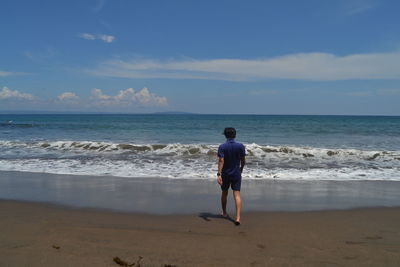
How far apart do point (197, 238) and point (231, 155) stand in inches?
64.4

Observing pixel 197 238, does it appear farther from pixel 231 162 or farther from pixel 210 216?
pixel 231 162

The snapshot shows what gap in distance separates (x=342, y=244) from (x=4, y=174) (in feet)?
32.8

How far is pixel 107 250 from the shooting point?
12.8 ft

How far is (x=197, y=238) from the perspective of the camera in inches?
174

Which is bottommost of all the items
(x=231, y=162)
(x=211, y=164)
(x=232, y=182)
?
(x=211, y=164)

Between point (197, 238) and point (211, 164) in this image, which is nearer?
point (197, 238)

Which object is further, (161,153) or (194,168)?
(161,153)

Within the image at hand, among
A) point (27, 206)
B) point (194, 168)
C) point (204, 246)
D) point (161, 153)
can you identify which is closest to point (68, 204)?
point (27, 206)

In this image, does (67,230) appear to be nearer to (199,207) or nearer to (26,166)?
(199,207)

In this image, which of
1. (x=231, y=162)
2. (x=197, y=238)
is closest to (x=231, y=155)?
(x=231, y=162)

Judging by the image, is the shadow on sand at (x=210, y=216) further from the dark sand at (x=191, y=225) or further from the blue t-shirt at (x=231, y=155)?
the blue t-shirt at (x=231, y=155)

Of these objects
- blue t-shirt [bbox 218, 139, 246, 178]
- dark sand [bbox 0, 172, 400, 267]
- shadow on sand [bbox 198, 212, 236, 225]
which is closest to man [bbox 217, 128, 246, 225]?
blue t-shirt [bbox 218, 139, 246, 178]

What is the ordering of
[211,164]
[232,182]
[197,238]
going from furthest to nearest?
→ [211,164] → [232,182] → [197,238]

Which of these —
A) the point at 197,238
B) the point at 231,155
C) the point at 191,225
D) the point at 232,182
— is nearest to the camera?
the point at 197,238
